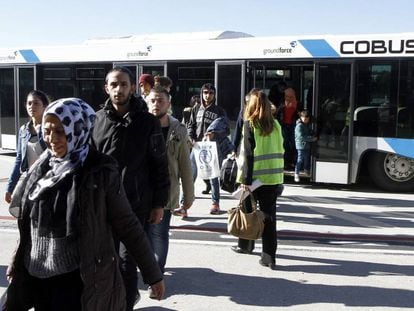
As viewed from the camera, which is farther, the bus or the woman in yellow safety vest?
the bus

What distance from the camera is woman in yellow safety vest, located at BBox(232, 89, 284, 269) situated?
5.77 meters

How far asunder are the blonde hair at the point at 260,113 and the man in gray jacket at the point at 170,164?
0.89 meters

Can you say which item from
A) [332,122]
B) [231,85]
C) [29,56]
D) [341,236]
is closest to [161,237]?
[341,236]

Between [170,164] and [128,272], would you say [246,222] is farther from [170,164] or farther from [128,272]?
[128,272]

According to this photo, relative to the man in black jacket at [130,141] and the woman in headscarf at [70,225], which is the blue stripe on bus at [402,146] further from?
the woman in headscarf at [70,225]

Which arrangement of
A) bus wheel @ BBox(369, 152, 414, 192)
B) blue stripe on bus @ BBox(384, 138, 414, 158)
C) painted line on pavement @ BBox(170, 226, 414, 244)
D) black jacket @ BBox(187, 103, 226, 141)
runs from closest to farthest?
painted line on pavement @ BBox(170, 226, 414, 244) < black jacket @ BBox(187, 103, 226, 141) < blue stripe on bus @ BBox(384, 138, 414, 158) < bus wheel @ BBox(369, 152, 414, 192)

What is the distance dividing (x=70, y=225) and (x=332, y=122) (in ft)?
28.1

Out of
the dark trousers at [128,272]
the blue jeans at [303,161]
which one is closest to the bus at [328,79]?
the blue jeans at [303,161]

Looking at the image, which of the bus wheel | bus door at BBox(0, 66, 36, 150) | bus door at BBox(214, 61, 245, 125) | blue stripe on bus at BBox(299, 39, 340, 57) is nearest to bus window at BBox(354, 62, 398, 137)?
the bus wheel

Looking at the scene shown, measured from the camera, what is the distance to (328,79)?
1066 cm

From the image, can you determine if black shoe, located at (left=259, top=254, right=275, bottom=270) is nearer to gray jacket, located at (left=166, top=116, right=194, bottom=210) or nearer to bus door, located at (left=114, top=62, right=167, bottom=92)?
gray jacket, located at (left=166, top=116, right=194, bottom=210)

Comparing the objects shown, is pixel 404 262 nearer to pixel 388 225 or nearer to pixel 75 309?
pixel 388 225

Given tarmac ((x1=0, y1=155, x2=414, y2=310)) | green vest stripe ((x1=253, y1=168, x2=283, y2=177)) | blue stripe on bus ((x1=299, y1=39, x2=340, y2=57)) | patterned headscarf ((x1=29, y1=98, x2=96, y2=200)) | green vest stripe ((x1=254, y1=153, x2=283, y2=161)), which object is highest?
blue stripe on bus ((x1=299, y1=39, x2=340, y2=57))

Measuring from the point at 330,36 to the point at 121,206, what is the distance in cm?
869
